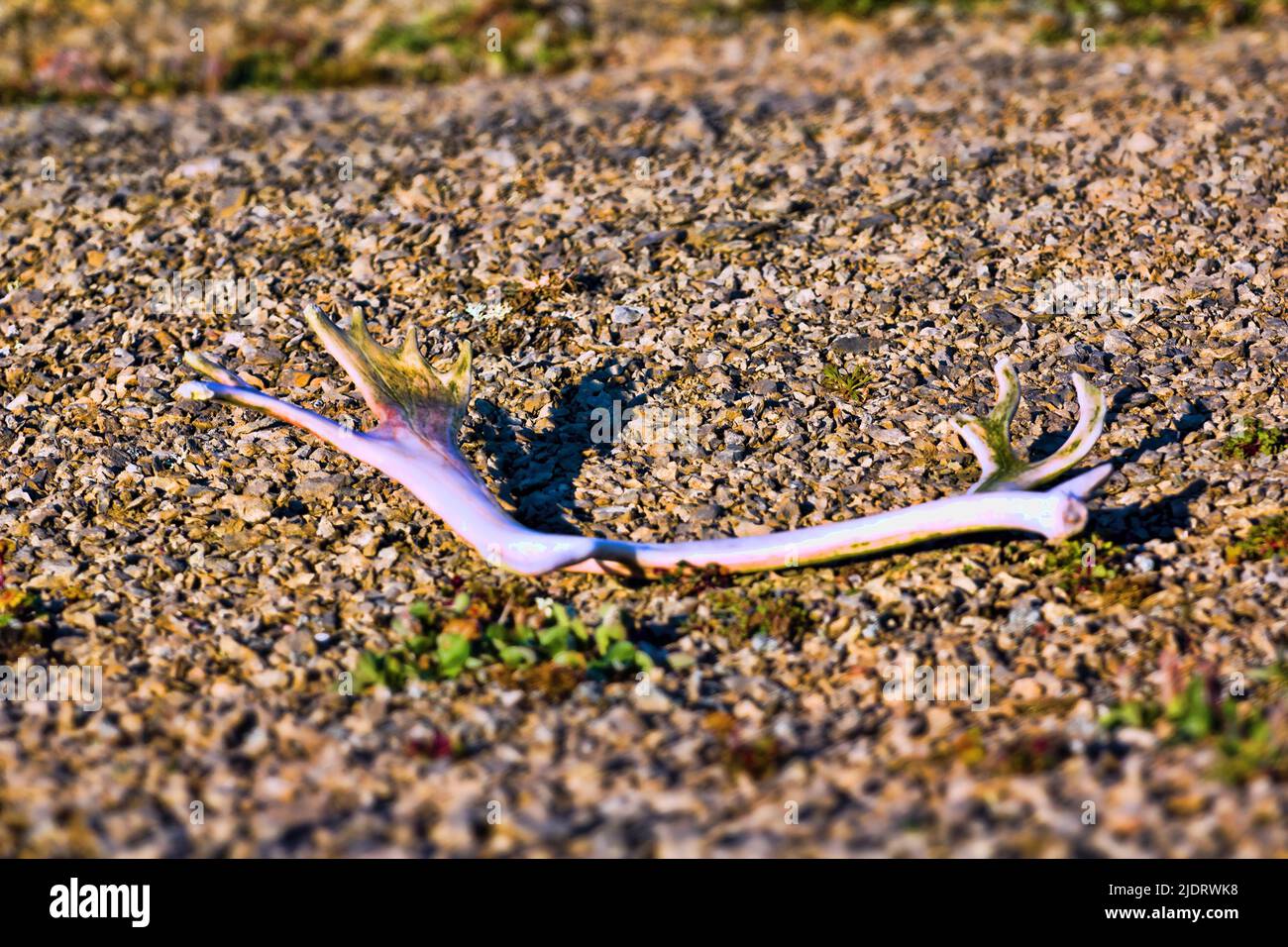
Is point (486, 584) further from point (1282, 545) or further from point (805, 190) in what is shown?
point (805, 190)

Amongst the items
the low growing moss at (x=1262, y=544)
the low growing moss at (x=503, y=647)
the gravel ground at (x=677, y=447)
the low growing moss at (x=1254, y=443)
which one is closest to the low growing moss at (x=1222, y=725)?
the gravel ground at (x=677, y=447)

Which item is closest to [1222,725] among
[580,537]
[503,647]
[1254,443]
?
[1254,443]

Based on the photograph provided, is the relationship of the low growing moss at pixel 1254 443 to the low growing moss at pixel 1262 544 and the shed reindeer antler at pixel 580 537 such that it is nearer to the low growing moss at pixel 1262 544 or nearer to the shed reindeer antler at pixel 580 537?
the low growing moss at pixel 1262 544

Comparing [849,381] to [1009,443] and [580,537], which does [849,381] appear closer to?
[1009,443]

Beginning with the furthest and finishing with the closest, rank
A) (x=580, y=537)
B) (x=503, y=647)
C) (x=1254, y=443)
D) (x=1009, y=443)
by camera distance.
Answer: (x=1254, y=443), (x=1009, y=443), (x=580, y=537), (x=503, y=647)

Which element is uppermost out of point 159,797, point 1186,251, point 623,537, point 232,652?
point 1186,251
